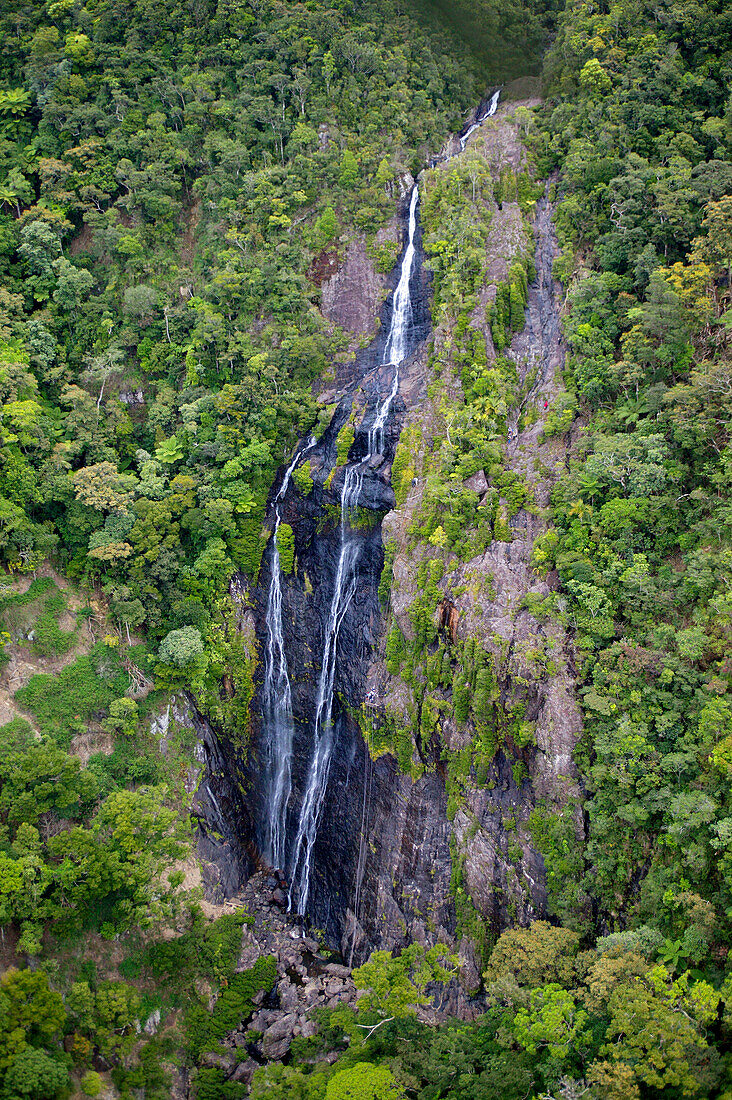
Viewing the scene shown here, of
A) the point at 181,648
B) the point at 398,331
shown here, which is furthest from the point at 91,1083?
the point at 398,331

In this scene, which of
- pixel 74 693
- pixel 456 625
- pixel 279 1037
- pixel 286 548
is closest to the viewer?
pixel 279 1037

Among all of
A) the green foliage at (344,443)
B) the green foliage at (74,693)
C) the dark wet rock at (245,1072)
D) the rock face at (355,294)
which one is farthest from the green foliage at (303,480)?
the dark wet rock at (245,1072)

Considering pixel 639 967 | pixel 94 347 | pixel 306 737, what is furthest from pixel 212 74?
pixel 639 967

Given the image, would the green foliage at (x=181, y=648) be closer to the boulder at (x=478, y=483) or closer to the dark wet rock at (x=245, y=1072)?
the boulder at (x=478, y=483)

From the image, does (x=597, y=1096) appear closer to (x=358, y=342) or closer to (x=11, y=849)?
(x=11, y=849)

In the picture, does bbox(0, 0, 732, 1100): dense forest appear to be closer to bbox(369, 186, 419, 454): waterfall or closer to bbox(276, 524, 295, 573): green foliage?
bbox(276, 524, 295, 573): green foliage

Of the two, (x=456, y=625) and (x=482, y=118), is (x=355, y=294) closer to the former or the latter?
(x=482, y=118)
